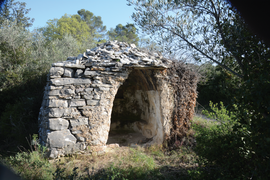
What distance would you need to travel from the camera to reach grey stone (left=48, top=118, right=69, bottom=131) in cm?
432

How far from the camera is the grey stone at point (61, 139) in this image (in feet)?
14.1

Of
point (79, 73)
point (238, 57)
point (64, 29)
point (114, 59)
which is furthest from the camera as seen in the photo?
point (64, 29)

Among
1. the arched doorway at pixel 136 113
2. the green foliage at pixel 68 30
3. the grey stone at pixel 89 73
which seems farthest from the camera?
the green foliage at pixel 68 30

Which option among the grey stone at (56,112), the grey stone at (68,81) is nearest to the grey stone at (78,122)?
the grey stone at (56,112)

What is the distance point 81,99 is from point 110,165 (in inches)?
72.1

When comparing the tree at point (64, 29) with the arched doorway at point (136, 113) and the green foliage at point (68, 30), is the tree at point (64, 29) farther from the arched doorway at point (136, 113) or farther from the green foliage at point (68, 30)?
the arched doorway at point (136, 113)

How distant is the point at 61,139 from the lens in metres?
4.35

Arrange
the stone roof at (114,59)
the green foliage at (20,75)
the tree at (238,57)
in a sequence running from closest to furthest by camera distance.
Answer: the tree at (238,57)
the stone roof at (114,59)
the green foliage at (20,75)

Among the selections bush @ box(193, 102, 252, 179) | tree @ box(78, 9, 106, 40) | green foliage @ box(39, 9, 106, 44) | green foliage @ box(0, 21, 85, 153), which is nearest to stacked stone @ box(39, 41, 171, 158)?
bush @ box(193, 102, 252, 179)

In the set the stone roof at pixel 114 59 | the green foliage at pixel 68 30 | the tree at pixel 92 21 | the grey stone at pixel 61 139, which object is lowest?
the grey stone at pixel 61 139

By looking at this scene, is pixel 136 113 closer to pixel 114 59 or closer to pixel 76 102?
pixel 114 59

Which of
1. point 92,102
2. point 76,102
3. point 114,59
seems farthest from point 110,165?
point 114,59

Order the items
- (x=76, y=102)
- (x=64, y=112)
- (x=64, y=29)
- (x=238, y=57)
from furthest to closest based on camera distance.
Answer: (x=64, y=29)
(x=76, y=102)
(x=64, y=112)
(x=238, y=57)

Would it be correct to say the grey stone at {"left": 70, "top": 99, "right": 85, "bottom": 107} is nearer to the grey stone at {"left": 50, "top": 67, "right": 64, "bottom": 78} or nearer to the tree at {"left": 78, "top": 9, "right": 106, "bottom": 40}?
the grey stone at {"left": 50, "top": 67, "right": 64, "bottom": 78}
